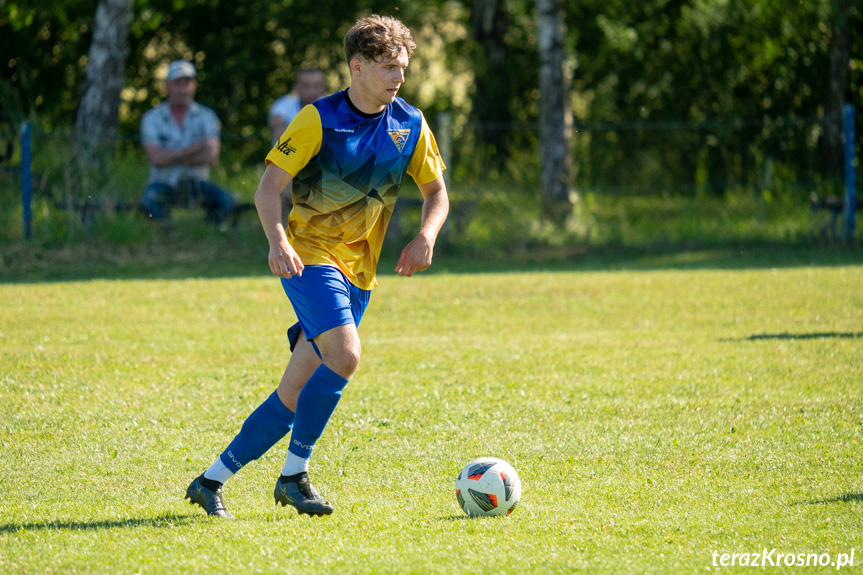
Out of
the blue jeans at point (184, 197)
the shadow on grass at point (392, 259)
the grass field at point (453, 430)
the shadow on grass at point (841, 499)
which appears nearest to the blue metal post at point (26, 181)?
the shadow on grass at point (392, 259)

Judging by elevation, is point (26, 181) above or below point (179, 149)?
below

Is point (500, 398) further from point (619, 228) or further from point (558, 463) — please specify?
point (619, 228)

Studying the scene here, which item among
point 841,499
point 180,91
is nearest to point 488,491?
point 841,499

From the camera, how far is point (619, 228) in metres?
14.3

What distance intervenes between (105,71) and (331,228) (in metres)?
11.6

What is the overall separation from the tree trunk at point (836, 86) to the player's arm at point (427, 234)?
12.2m

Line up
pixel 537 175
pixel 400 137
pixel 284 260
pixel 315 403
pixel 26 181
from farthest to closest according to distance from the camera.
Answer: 1. pixel 537 175
2. pixel 26 181
3. pixel 400 137
4. pixel 315 403
5. pixel 284 260

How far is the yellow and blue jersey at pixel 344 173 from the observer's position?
13.7ft

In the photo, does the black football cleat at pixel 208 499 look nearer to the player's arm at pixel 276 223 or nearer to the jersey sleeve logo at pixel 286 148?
the player's arm at pixel 276 223

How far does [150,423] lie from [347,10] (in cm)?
1419

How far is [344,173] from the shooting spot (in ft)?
14.1

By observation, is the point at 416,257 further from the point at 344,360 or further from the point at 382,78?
the point at 382,78

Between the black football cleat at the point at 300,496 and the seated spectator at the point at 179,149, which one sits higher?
the seated spectator at the point at 179,149

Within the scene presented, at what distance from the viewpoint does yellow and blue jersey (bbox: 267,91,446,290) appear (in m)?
4.19
